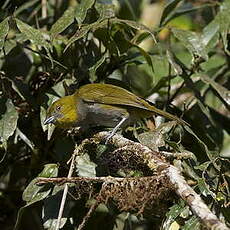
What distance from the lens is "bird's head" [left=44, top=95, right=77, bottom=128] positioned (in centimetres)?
305

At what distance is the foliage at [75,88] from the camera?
9.16ft

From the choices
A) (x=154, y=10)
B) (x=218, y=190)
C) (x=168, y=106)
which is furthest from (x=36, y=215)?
(x=154, y=10)

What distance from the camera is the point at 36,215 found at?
396cm

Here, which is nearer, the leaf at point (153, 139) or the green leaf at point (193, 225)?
the green leaf at point (193, 225)

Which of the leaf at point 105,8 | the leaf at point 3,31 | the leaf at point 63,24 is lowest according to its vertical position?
the leaf at point 105,8

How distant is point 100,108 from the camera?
3.45 metres

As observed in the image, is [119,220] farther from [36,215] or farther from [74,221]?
[36,215]

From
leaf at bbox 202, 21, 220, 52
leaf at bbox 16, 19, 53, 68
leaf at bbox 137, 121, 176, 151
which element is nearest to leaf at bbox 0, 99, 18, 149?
leaf at bbox 16, 19, 53, 68

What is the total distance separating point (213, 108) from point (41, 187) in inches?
60.9

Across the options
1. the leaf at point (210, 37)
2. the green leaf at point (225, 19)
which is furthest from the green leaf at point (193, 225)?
the leaf at point (210, 37)

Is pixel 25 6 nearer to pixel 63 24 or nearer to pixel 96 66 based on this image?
pixel 63 24

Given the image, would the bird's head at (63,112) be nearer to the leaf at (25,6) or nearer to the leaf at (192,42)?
the leaf at (192,42)

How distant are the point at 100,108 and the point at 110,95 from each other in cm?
18

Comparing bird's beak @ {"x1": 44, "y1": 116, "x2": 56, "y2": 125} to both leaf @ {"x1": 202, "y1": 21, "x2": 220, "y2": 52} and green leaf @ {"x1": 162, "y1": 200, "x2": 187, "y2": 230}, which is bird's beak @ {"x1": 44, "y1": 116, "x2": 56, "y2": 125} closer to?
green leaf @ {"x1": 162, "y1": 200, "x2": 187, "y2": 230}
